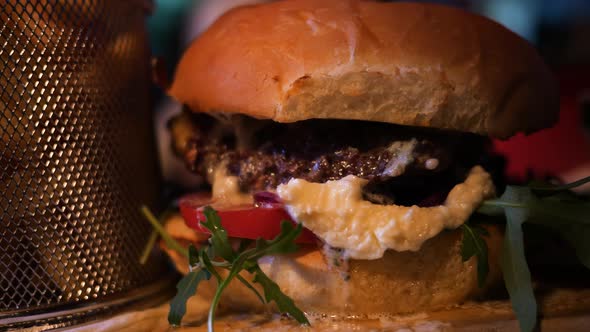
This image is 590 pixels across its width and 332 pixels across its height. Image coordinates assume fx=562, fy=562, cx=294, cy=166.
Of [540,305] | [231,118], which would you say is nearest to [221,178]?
[231,118]

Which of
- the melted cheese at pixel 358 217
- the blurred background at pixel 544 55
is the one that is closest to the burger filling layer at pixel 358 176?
the melted cheese at pixel 358 217

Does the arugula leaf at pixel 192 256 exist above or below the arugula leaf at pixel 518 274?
below

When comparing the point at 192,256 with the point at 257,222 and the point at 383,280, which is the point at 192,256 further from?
the point at 383,280

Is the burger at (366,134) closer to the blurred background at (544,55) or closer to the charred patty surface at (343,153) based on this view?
the charred patty surface at (343,153)

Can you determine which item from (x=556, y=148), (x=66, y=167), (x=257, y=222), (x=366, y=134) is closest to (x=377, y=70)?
(x=366, y=134)

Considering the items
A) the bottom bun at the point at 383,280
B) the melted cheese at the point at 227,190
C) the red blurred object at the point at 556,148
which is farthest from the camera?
the red blurred object at the point at 556,148
